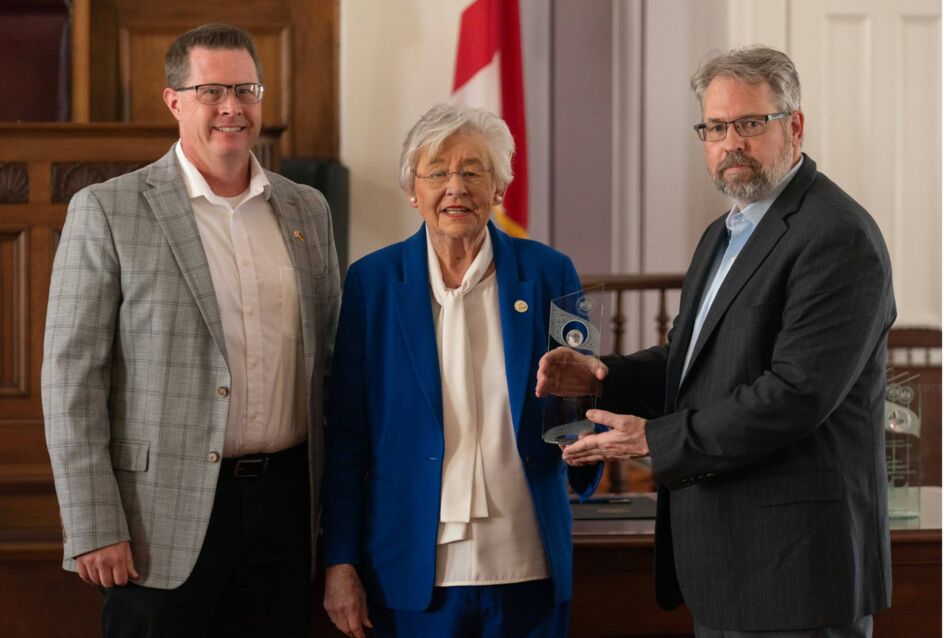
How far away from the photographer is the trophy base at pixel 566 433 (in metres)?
2.04

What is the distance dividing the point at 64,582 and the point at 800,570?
1741mm

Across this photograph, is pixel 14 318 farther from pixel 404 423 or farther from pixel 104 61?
pixel 104 61

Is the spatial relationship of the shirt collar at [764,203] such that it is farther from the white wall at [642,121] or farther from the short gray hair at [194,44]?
the white wall at [642,121]

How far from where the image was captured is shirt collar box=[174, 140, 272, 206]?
7.23 ft

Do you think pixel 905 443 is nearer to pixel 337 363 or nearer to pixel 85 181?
pixel 337 363

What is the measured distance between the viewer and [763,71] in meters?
1.95

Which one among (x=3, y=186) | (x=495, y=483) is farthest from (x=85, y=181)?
(x=495, y=483)

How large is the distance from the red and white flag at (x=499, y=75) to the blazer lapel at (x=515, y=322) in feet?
9.39

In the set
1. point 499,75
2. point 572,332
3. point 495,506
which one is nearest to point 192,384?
point 495,506

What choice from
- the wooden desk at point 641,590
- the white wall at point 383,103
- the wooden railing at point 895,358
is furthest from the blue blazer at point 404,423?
the white wall at point 383,103

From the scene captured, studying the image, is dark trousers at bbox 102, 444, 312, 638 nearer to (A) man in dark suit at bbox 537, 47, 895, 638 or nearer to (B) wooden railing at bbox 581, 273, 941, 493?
(A) man in dark suit at bbox 537, 47, 895, 638

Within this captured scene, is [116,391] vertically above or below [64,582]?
above

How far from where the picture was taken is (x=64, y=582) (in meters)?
2.65

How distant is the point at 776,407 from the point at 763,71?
23.7 inches
